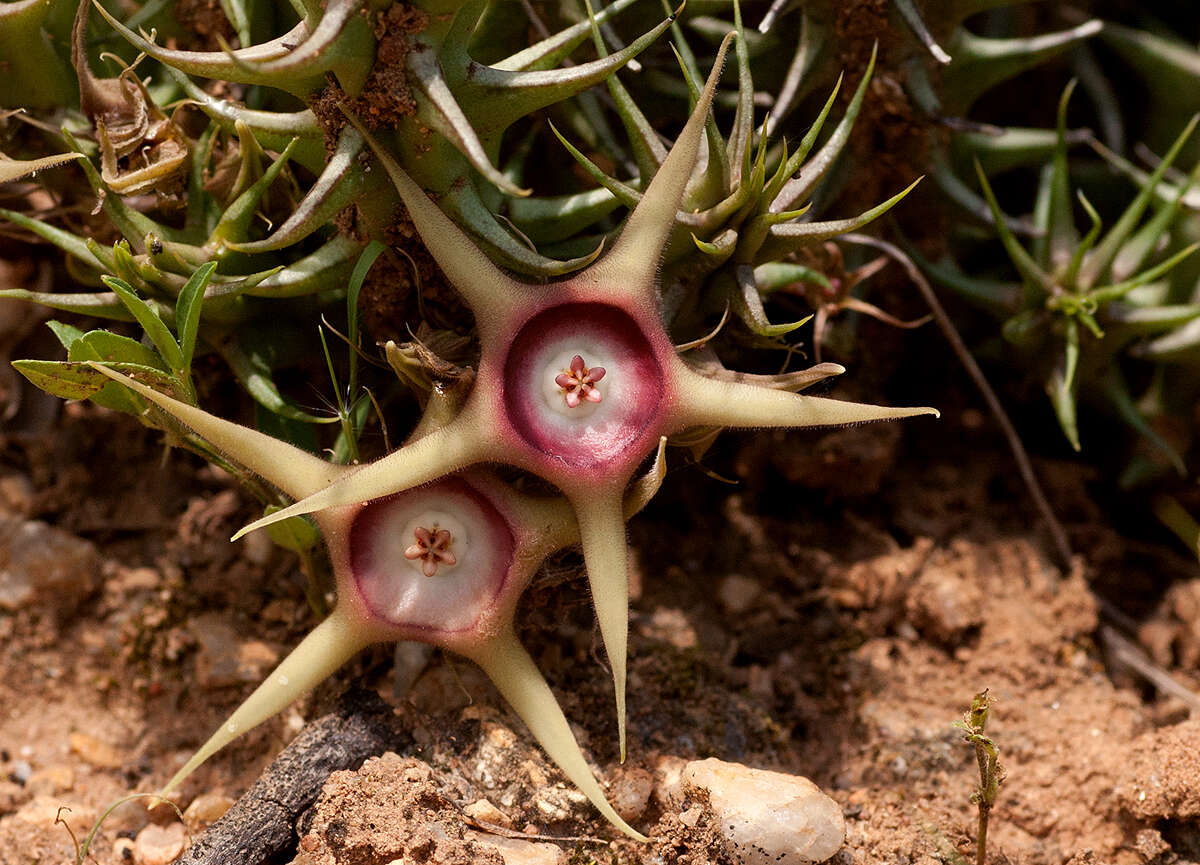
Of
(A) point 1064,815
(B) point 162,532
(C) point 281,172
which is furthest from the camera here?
(B) point 162,532

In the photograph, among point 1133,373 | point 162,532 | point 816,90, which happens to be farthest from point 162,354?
point 1133,373

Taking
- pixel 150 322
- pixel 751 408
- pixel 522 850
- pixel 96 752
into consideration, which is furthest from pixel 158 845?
pixel 751 408

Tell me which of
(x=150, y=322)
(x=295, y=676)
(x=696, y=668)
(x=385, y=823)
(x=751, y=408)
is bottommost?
(x=696, y=668)

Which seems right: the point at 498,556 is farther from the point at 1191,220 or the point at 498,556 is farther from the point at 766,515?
the point at 1191,220

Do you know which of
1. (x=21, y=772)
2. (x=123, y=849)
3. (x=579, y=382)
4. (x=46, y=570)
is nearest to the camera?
(x=579, y=382)

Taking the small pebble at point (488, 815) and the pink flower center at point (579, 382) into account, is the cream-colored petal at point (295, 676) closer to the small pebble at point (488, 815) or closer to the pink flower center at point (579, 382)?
the small pebble at point (488, 815)

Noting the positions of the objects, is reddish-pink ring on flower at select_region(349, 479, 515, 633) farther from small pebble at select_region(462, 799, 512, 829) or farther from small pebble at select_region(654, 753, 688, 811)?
small pebble at select_region(654, 753, 688, 811)

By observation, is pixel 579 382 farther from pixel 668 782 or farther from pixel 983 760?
pixel 983 760
